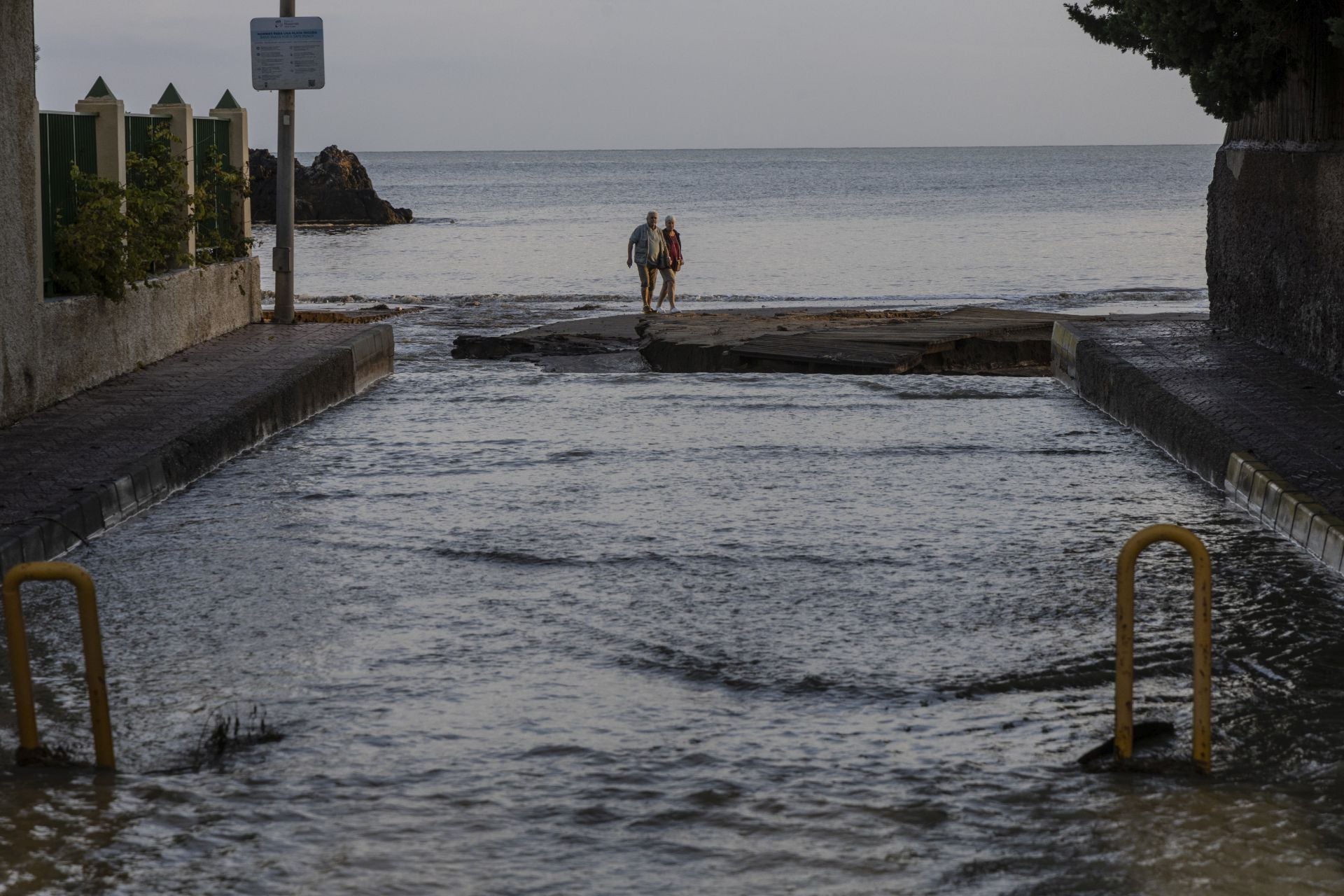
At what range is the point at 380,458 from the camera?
10.9 m

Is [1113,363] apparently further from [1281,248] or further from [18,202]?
[18,202]

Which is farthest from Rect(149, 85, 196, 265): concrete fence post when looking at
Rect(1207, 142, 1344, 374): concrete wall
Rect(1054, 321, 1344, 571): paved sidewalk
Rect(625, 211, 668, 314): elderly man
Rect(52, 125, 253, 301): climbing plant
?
Rect(625, 211, 668, 314): elderly man

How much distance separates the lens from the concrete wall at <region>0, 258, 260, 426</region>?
36.1 feet

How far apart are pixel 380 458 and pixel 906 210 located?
73.0 m

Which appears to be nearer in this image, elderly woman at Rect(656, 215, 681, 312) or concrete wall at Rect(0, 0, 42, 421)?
concrete wall at Rect(0, 0, 42, 421)

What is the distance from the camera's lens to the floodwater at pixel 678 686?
428 centimetres

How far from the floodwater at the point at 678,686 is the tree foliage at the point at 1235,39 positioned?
391 cm

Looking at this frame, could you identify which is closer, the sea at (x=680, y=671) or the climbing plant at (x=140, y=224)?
the sea at (x=680, y=671)

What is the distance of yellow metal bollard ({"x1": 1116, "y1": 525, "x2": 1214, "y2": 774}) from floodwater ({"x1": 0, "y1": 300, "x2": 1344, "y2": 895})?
4.5 inches

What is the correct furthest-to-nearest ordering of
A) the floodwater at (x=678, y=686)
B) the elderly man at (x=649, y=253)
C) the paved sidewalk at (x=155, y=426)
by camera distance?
the elderly man at (x=649, y=253), the paved sidewalk at (x=155, y=426), the floodwater at (x=678, y=686)

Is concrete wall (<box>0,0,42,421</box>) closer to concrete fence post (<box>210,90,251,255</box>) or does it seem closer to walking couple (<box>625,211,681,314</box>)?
concrete fence post (<box>210,90,251,255</box>)

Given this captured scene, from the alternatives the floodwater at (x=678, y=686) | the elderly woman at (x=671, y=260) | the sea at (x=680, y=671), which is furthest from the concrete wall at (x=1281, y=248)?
the elderly woman at (x=671, y=260)

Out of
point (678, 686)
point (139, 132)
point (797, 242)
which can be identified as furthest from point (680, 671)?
point (797, 242)

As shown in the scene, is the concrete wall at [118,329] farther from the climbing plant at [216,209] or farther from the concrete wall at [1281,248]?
the concrete wall at [1281,248]
